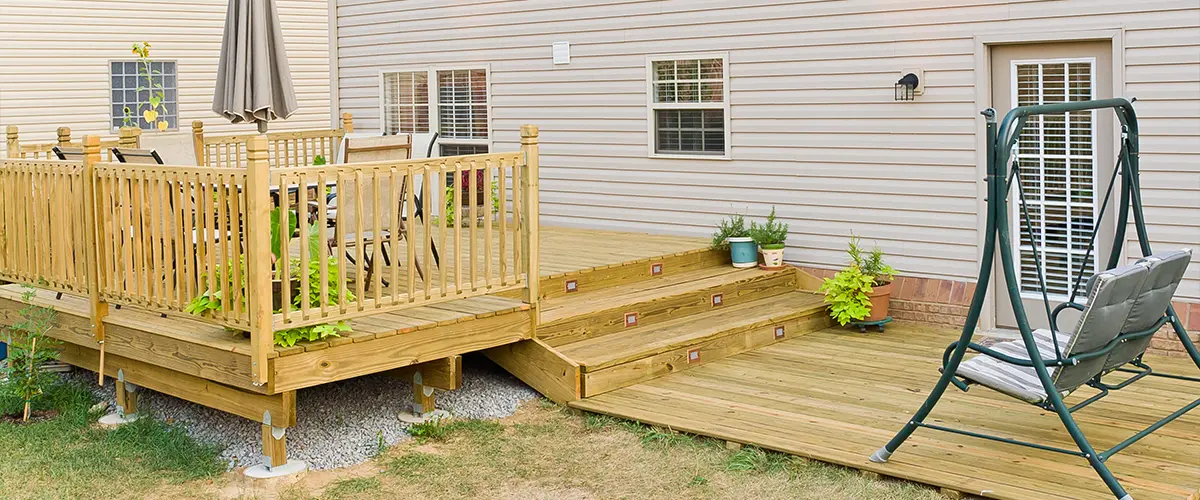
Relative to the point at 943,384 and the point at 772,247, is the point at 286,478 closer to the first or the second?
the point at 943,384

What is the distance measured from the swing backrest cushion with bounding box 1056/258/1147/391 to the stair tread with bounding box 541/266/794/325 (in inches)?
106

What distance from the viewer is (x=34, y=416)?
6078 mm

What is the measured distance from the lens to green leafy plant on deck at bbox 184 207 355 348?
512cm

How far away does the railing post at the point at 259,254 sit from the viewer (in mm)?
4914

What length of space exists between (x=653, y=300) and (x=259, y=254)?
272cm

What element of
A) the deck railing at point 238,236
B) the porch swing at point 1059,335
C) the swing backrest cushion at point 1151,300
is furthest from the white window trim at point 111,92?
the swing backrest cushion at point 1151,300

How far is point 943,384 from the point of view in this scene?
15.5 ft

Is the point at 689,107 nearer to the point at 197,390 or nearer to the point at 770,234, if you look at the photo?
the point at 770,234

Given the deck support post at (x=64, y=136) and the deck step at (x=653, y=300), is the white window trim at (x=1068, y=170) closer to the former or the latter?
the deck step at (x=653, y=300)

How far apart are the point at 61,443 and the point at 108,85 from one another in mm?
10661

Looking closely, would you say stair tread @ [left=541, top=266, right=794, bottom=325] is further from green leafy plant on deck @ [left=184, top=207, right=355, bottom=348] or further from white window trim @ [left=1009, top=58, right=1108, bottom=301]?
white window trim @ [left=1009, top=58, right=1108, bottom=301]

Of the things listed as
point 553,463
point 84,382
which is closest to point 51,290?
point 84,382

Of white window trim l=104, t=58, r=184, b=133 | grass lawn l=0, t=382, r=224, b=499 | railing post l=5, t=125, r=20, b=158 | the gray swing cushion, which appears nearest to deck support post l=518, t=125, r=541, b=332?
grass lawn l=0, t=382, r=224, b=499

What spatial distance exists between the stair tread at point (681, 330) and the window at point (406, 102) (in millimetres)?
4003
